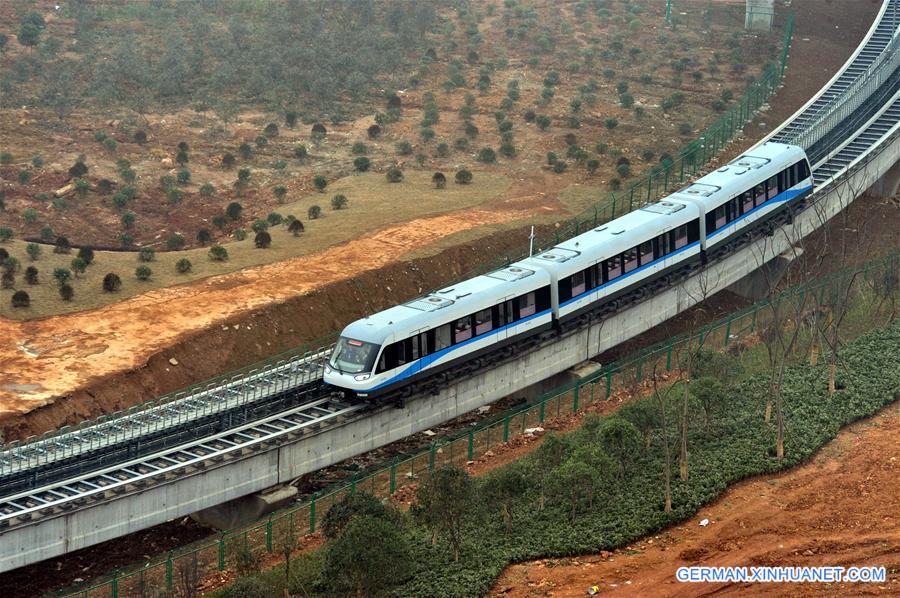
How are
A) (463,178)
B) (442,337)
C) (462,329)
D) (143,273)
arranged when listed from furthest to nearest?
(463,178)
(143,273)
(462,329)
(442,337)

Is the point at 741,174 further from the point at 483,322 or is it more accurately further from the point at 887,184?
the point at 483,322

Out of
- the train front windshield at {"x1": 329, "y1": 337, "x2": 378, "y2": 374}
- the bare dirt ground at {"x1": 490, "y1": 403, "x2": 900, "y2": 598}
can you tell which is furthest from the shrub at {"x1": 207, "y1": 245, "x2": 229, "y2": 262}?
the bare dirt ground at {"x1": 490, "y1": 403, "x2": 900, "y2": 598}

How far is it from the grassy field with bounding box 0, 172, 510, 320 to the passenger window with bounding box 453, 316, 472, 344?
13557 millimetres

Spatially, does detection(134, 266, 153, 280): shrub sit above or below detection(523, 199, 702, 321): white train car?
below

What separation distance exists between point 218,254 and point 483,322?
49.2ft

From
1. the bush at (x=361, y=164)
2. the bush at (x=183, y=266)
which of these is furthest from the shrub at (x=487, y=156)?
the bush at (x=183, y=266)

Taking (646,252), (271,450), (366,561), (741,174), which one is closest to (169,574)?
(271,450)

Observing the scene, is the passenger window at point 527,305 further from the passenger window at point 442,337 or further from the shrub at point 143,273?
the shrub at point 143,273

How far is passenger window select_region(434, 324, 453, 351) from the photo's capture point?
1609 inches

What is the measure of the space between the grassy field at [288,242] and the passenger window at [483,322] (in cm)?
1333

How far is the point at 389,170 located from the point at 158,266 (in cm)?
1771

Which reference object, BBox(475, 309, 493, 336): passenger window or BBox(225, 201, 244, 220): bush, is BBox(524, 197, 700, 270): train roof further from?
BBox(225, 201, 244, 220): bush

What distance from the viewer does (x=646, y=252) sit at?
160ft

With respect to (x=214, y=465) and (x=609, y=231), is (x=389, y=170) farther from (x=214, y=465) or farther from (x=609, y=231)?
(x=214, y=465)
